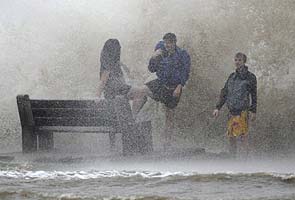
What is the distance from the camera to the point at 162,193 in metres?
7.35

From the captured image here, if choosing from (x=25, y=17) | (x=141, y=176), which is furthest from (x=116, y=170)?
(x=25, y=17)

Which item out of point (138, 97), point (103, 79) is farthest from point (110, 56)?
point (138, 97)

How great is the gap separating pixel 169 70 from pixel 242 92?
124cm

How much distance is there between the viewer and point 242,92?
32.8 feet

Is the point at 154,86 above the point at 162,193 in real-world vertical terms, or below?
above

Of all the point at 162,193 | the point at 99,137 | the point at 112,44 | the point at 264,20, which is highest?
the point at 264,20

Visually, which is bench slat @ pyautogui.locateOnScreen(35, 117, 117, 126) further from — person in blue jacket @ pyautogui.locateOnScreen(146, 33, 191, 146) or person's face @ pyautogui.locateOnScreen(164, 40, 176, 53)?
person's face @ pyautogui.locateOnScreen(164, 40, 176, 53)

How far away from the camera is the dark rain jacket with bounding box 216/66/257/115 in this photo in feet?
32.7

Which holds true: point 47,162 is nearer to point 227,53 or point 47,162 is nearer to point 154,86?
point 154,86

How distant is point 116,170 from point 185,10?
6.36 metres

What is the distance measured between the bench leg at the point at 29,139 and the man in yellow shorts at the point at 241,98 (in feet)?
8.42

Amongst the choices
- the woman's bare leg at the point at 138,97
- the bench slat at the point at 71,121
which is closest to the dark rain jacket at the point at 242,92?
the woman's bare leg at the point at 138,97

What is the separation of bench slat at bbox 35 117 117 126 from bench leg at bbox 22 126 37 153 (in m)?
0.14

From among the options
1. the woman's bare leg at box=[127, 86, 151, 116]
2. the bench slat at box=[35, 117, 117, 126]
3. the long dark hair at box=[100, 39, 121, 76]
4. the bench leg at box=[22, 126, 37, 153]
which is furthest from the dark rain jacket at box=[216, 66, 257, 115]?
the bench leg at box=[22, 126, 37, 153]
